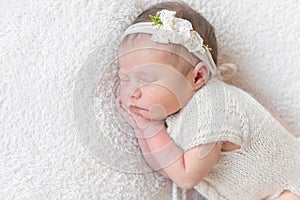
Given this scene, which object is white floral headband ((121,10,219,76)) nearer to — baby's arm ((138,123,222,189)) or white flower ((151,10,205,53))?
white flower ((151,10,205,53))

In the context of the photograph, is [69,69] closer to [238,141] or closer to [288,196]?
[238,141]

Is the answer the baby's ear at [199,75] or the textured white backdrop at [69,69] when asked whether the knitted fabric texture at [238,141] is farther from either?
the textured white backdrop at [69,69]

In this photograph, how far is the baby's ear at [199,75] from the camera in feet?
3.54

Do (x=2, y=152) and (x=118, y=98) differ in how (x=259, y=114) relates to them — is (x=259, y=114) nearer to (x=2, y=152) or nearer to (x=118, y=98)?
(x=118, y=98)

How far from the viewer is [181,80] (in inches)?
41.9

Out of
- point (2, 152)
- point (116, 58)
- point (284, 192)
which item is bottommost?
point (284, 192)

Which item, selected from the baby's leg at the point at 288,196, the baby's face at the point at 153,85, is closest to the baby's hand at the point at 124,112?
the baby's face at the point at 153,85

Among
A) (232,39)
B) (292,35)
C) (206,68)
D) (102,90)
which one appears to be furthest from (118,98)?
(292,35)

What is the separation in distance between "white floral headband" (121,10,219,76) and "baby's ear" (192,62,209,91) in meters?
0.01

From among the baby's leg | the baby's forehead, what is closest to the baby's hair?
the baby's forehead

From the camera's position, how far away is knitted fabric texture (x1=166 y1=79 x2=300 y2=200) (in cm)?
106

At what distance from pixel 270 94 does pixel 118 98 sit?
1.08 feet

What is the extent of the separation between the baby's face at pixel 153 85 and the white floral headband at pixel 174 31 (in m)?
0.03

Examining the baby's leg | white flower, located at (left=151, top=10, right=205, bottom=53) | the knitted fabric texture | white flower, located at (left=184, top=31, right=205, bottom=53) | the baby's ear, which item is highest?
white flower, located at (left=151, top=10, right=205, bottom=53)
